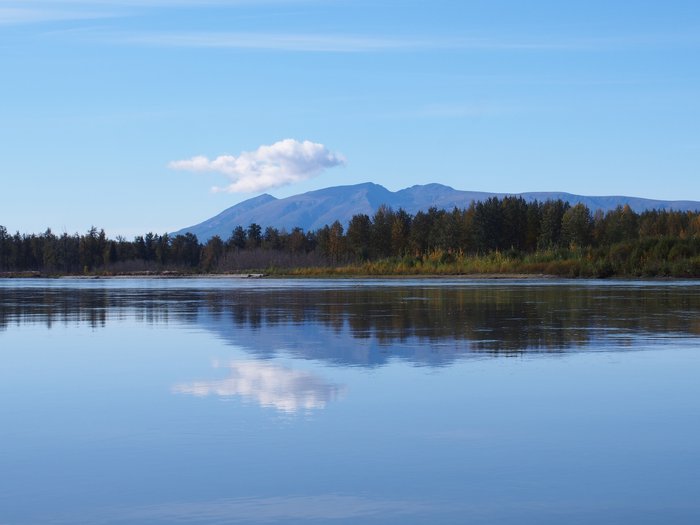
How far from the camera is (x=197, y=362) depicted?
1056cm

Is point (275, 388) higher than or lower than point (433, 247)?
lower

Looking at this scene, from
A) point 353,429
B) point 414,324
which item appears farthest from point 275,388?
point 414,324

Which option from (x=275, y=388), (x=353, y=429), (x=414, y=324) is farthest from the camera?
(x=414, y=324)

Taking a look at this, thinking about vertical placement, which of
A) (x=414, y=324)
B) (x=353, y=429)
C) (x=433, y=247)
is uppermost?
(x=433, y=247)

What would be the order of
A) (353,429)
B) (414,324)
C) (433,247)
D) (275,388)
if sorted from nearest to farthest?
(353,429) < (275,388) < (414,324) < (433,247)

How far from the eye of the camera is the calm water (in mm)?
4727

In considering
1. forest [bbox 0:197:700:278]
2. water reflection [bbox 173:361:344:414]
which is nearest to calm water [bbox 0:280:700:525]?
water reflection [bbox 173:361:344:414]

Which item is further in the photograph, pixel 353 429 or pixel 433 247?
pixel 433 247

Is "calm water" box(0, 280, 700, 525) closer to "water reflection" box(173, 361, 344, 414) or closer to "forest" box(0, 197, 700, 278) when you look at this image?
"water reflection" box(173, 361, 344, 414)

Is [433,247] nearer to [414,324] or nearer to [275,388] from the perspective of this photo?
[414,324]

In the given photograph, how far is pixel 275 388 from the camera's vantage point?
8359 mm

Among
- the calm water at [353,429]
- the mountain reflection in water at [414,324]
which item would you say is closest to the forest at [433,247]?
the mountain reflection in water at [414,324]

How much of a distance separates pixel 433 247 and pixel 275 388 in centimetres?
9043

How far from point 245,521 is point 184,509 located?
38cm
